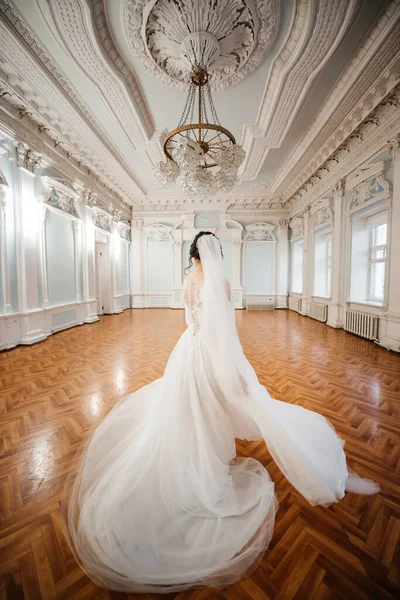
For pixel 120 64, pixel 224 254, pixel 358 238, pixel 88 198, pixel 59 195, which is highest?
pixel 120 64

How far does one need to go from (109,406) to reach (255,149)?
680 centimetres

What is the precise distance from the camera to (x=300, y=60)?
11.5 ft

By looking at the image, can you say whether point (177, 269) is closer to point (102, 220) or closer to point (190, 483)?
point (102, 220)

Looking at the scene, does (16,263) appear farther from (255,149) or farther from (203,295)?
(255,149)

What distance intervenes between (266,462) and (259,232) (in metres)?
9.78

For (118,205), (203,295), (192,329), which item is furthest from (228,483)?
(118,205)

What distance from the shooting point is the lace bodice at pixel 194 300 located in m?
1.61

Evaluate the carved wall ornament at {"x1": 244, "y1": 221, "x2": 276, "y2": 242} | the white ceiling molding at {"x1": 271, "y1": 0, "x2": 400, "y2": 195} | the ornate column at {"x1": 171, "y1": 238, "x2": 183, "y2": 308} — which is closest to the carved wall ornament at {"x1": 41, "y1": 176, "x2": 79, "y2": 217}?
the ornate column at {"x1": 171, "y1": 238, "x2": 183, "y2": 308}

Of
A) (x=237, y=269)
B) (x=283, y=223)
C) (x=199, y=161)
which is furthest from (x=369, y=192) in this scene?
(x=237, y=269)

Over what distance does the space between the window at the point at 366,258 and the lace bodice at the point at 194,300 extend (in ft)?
18.2

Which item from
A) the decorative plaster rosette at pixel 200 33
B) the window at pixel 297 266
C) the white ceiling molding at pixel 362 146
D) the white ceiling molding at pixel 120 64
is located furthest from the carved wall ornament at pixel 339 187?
the white ceiling molding at pixel 120 64

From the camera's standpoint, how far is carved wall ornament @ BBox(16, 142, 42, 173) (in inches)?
175

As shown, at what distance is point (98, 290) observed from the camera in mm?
8688

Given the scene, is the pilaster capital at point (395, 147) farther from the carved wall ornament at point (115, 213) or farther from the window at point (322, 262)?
the carved wall ornament at point (115, 213)
